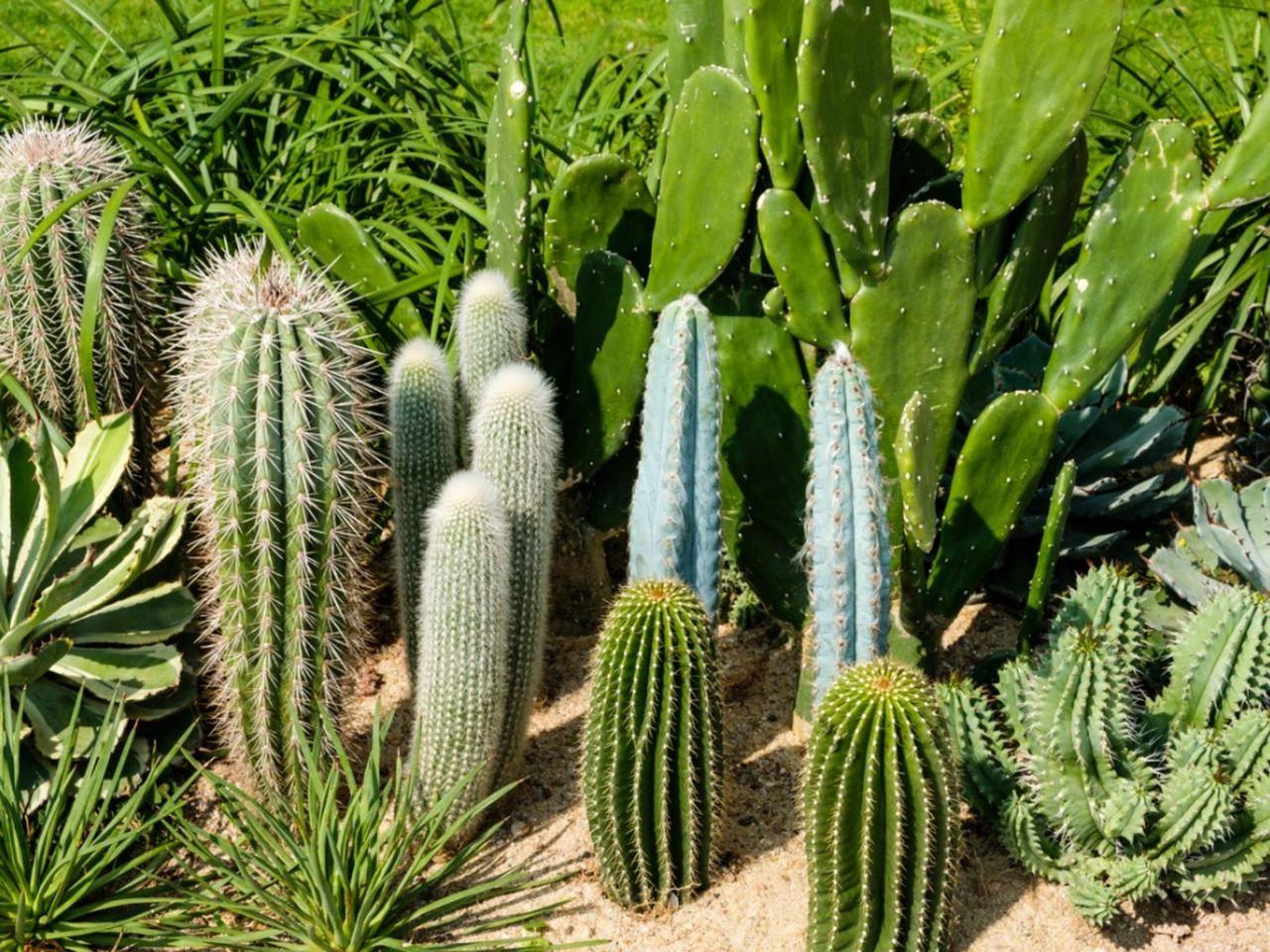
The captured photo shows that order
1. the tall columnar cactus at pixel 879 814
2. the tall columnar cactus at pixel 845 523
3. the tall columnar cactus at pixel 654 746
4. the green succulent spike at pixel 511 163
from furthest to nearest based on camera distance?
the green succulent spike at pixel 511 163 → the tall columnar cactus at pixel 845 523 → the tall columnar cactus at pixel 654 746 → the tall columnar cactus at pixel 879 814

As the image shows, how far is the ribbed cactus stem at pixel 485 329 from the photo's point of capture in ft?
11.9

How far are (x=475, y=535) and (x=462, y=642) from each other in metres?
0.24

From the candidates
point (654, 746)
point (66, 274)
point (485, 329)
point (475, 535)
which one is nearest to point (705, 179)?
point (485, 329)

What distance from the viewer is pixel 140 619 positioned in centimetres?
348

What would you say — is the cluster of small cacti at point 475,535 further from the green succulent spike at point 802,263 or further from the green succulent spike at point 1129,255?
the green succulent spike at point 1129,255

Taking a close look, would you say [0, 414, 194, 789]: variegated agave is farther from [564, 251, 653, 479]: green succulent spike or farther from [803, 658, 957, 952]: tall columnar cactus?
[803, 658, 957, 952]: tall columnar cactus

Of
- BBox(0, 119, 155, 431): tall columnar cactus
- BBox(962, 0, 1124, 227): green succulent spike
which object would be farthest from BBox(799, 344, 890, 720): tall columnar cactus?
BBox(0, 119, 155, 431): tall columnar cactus

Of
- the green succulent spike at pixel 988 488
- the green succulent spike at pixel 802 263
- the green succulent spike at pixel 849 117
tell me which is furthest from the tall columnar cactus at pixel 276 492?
the green succulent spike at pixel 988 488

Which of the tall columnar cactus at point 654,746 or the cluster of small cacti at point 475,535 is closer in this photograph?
the tall columnar cactus at point 654,746

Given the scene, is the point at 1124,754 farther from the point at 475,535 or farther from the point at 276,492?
the point at 276,492

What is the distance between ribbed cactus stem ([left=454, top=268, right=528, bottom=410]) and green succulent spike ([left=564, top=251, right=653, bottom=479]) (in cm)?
22

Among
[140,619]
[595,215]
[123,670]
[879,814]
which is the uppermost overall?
[595,215]

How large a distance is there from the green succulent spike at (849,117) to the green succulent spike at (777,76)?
12cm

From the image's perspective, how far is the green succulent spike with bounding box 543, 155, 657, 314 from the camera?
3820mm
